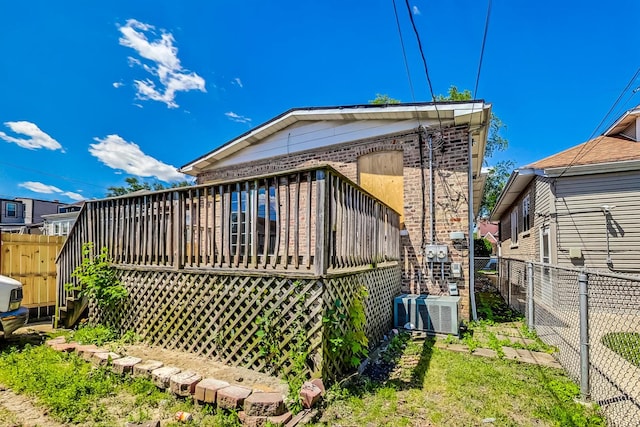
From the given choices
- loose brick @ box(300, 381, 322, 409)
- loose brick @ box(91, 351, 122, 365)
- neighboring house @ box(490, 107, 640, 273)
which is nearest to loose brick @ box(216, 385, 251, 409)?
loose brick @ box(300, 381, 322, 409)

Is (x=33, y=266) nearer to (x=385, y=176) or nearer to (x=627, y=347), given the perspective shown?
(x=385, y=176)

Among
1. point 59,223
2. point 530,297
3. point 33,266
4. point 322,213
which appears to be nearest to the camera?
point 322,213

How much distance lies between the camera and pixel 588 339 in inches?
125

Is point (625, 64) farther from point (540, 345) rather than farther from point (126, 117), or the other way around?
point (126, 117)

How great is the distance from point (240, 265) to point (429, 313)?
11.4 ft

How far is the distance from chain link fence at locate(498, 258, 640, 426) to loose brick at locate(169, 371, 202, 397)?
3.61 meters

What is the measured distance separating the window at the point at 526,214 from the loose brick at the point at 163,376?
36.5 feet

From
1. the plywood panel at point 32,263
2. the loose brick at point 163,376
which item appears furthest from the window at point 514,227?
the plywood panel at point 32,263

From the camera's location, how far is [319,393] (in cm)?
288

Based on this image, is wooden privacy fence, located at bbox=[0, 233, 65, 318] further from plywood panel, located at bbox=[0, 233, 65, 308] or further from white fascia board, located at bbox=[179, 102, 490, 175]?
white fascia board, located at bbox=[179, 102, 490, 175]

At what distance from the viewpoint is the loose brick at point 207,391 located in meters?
2.80

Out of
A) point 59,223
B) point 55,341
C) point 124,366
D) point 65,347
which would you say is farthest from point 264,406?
point 59,223

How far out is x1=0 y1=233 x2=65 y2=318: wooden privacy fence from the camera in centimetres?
599

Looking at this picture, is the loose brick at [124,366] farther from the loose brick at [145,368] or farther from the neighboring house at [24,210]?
the neighboring house at [24,210]
